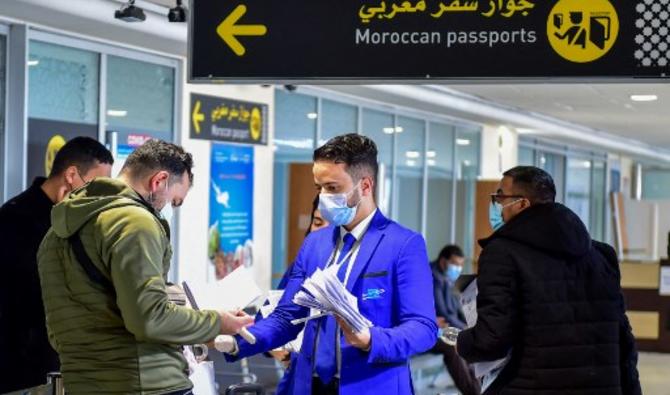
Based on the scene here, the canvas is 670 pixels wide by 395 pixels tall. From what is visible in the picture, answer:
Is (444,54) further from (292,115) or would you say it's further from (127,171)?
(292,115)

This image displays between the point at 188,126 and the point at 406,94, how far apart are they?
10.3ft

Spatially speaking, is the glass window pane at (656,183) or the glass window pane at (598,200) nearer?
the glass window pane at (598,200)

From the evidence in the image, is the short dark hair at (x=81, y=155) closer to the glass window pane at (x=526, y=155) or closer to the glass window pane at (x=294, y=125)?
the glass window pane at (x=294, y=125)

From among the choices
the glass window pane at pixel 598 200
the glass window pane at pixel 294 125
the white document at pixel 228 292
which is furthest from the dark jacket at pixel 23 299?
the glass window pane at pixel 598 200

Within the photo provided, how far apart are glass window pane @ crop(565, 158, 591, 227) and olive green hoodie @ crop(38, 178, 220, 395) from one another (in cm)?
2021

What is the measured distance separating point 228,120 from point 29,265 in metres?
6.04

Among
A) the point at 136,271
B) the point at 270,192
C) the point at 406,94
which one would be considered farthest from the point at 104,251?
the point at 406,94

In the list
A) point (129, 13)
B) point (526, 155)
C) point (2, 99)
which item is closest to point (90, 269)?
point (129, 13)

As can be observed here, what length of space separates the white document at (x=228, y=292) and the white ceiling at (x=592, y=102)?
8078 mm

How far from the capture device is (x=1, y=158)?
7758mm

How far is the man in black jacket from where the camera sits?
368 cm

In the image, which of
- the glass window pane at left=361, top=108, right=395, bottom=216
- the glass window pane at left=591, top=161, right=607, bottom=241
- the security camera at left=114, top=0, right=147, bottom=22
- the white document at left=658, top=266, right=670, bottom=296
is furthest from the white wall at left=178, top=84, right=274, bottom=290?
the glass window pane at left=591, top=161, right=607, bottom=241

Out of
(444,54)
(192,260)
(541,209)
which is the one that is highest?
(444,54)

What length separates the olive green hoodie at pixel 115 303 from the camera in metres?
2.96
